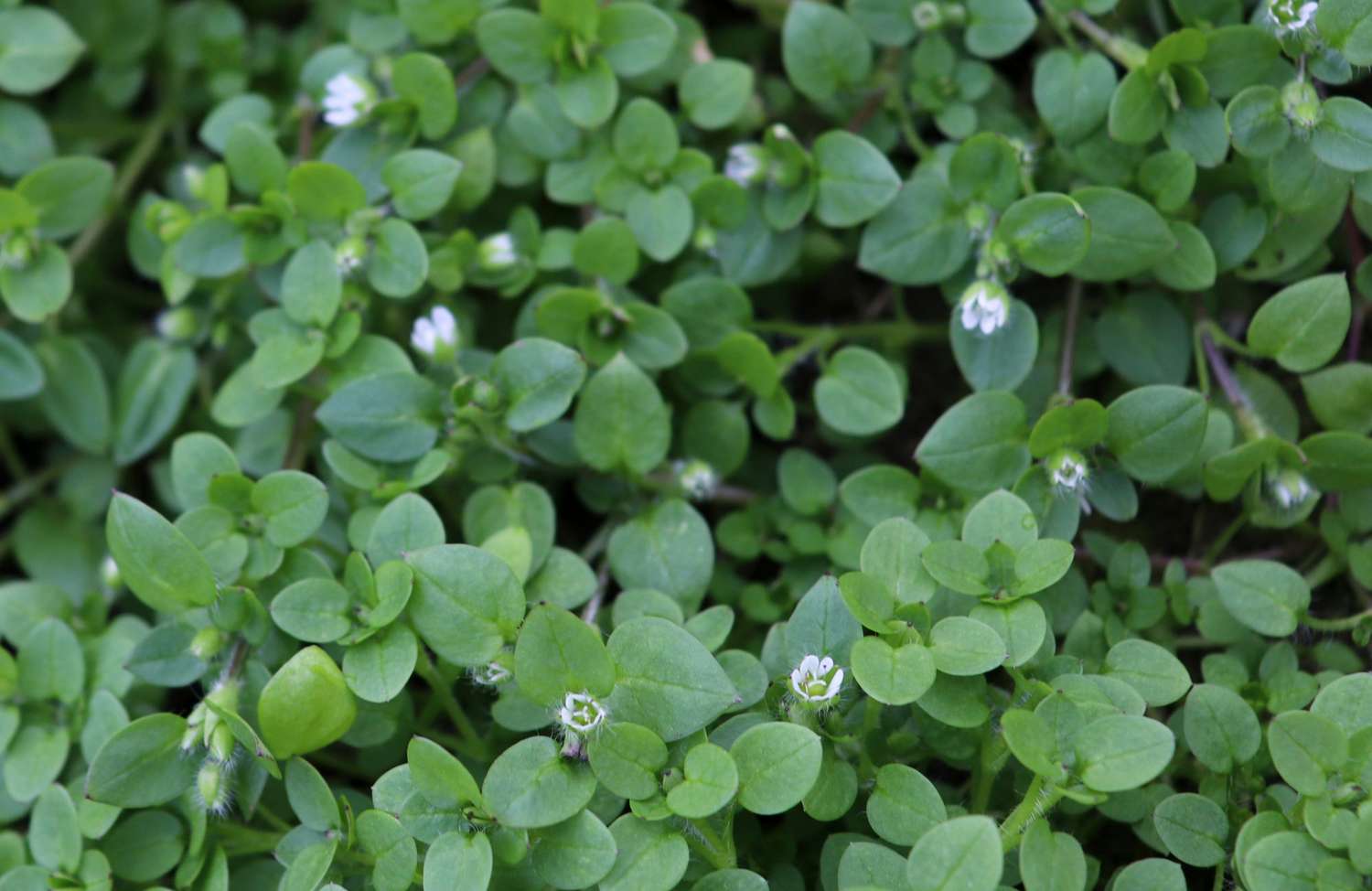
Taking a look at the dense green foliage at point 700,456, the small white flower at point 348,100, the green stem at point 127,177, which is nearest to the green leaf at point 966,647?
the dense green foliage at point 700,456

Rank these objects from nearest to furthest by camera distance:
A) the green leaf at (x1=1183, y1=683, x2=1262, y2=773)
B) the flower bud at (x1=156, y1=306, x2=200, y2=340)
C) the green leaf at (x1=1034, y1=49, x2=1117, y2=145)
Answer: the green leaf at (x1=1183, y1=683, x2=1262, y2=773)
the green leaf at (x1=1034, y1=49, x2=1117, y2=145)
the flower bud at (x1=156, y1=306, x2=200, y2=340)

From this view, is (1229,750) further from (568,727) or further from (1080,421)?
(568,727)

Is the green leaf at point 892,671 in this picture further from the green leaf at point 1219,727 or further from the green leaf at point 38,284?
the green leaf at point 38,284

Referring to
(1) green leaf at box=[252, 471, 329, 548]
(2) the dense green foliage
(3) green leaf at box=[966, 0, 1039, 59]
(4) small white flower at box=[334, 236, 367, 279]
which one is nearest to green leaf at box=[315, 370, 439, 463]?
(2) the dense green foliage

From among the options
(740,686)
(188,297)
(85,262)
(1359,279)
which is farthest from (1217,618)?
(85,262)

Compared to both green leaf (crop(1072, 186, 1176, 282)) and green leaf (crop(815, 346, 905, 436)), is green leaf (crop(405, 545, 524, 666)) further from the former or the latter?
green leaf (crop(1072, 186, 1176, 282))
